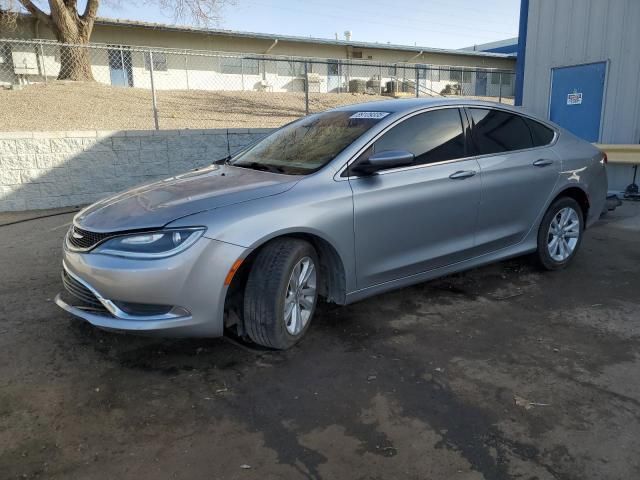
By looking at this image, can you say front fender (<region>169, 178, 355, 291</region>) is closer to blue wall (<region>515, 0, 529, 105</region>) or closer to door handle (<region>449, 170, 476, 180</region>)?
door handle (<region>449, 170, 476, 180</region>)

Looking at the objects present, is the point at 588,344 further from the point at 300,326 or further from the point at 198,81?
the point at 198,81

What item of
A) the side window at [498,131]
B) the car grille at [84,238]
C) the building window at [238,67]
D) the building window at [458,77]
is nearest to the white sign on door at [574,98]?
the side window at [498,131]

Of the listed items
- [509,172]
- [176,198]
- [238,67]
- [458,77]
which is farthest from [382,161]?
[458,77]

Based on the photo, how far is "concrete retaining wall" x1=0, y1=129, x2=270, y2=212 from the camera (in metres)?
7.90

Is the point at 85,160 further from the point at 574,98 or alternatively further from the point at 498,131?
the point at 574,98

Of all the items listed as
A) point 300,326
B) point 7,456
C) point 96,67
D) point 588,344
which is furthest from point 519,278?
point 96,67

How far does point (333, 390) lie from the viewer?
2932 mm

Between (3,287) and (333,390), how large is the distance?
3438 millimetres

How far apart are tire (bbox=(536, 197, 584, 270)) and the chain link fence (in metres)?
6.34

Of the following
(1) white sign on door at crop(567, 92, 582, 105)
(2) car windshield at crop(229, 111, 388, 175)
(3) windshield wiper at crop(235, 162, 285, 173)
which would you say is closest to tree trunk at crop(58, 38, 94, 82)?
(1) white sign on door at crop(567, 92, 582, 105)

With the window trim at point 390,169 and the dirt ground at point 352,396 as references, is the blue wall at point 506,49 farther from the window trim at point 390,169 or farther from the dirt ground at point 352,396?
the dirt ground at point 352,396

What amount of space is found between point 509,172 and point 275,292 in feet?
8.01

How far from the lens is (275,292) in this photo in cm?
311

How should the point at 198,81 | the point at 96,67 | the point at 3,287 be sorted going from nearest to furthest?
the point at 3,287, the point at 96,67, the point at 198,81
